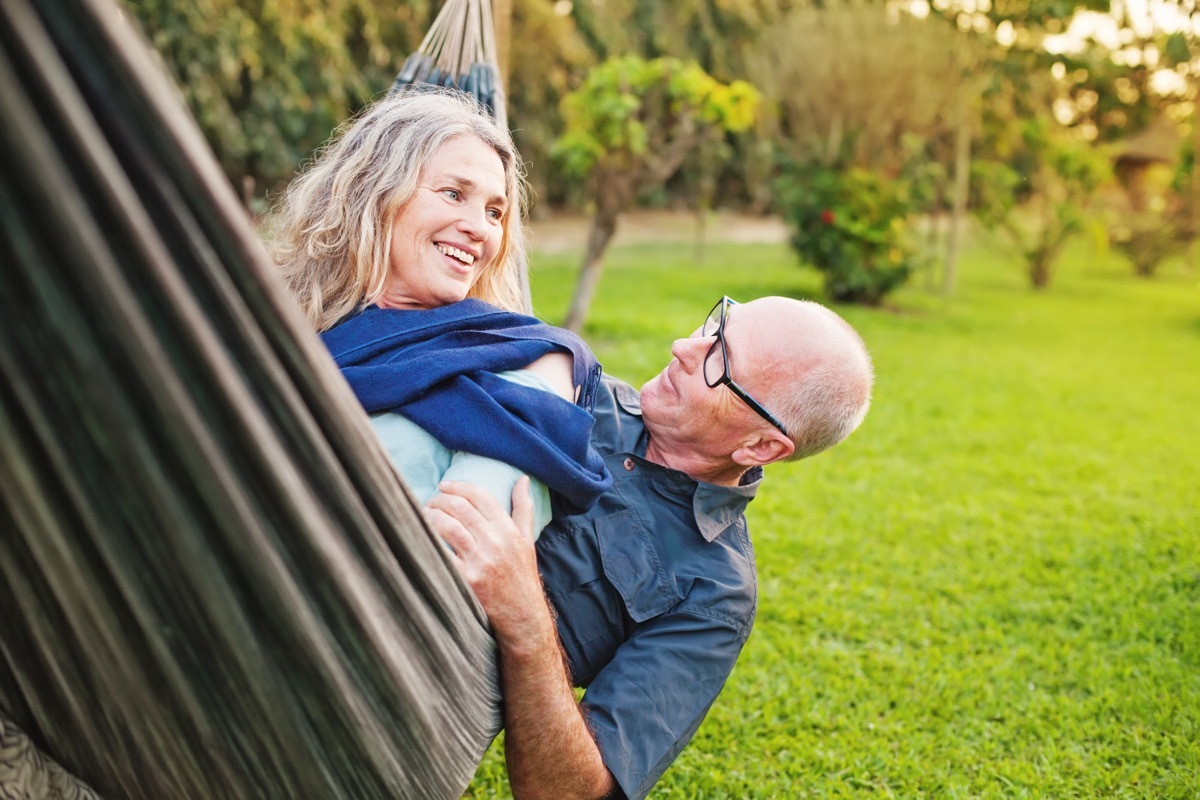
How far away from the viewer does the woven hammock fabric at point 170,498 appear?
2.48 ft

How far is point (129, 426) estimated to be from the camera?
2.63 feet

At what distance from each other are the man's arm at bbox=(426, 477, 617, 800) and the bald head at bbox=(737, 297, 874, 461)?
1.52ft

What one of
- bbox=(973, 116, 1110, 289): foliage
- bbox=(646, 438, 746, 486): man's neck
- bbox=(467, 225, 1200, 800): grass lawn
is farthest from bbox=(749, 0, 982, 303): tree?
bbox=(646, 438, 746, 486): man's neck

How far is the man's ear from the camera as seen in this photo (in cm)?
153

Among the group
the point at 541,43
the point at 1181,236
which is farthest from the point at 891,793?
the point at 1181,236

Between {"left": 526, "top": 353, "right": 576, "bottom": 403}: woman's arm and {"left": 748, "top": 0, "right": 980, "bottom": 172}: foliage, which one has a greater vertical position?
{"left": 526, "top": 353, "right": 576, "bottom": 403}: woman's arm

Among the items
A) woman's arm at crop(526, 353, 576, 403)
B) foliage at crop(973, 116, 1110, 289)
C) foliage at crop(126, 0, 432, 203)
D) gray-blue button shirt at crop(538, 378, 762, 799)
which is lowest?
foliage at crop(973, 116, 1110, 289)

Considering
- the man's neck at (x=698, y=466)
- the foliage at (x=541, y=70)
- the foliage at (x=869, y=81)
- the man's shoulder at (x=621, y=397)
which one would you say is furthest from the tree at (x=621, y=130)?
the man's neck at (x=698, y=466)

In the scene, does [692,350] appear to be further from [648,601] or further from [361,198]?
[361,198]

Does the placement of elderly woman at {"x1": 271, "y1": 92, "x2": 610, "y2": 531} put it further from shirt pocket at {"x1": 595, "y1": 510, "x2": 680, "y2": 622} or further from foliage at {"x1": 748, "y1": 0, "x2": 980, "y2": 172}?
foliage at {"x1": 748, "y1": 0, "x2": 980, "y2": 172}

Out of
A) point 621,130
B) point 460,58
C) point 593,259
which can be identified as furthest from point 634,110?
point 460,58

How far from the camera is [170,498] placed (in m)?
0.83

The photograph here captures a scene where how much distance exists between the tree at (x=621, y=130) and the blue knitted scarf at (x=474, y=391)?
480 centimetres

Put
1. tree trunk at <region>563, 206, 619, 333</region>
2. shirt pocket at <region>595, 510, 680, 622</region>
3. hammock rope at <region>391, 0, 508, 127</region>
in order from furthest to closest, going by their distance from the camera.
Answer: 1. tree trunk at <region>563, 206, 619, 333</region>
2. hammock rope at <region>391, 0, 508, 127</region>
3. shirt pocket at <region>595, 510, 680, 622</region>
